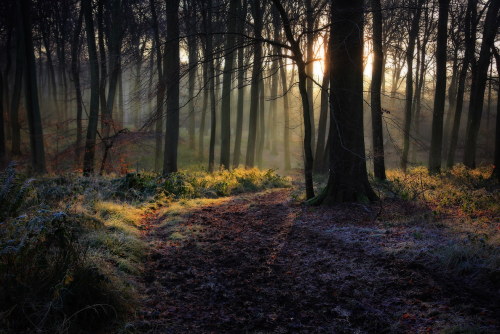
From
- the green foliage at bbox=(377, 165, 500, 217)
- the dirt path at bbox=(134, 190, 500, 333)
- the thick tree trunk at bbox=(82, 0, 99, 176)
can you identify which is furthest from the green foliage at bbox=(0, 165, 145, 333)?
the thick tree trunk at bbox=(82, 0, 99, 176)

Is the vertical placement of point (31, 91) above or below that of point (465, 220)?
above

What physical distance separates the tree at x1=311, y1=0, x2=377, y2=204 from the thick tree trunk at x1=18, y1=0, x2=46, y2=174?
11.1 meters

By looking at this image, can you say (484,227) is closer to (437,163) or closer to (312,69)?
(437,163)

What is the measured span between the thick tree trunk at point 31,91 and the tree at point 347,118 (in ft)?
36.5

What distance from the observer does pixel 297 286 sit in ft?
14.9

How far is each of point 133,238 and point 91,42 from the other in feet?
37.9

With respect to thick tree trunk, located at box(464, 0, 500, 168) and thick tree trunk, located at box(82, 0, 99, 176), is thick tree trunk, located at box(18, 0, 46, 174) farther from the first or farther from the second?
thick tree trunk, located at box(464, 0, 500, 168)

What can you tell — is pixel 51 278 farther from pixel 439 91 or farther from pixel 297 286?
pixel 439 91

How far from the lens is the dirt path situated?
3.60m

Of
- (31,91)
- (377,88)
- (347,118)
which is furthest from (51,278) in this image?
(31,91)

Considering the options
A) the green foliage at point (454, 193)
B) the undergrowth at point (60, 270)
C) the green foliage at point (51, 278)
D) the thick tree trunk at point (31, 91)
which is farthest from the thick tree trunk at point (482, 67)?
the thick tree trunk at point (31, 91)

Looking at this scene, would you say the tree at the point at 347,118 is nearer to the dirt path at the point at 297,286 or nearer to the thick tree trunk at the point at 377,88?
the dirt path at the point at 297,286

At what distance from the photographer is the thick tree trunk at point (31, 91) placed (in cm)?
1356

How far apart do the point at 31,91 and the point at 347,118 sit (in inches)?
460
